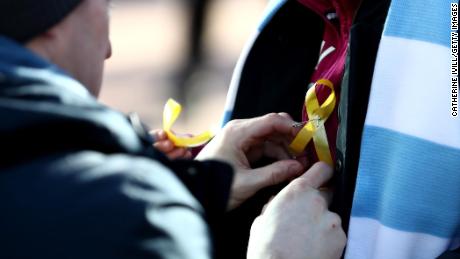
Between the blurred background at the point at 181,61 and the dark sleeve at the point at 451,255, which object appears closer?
the dark sleeve at the point at 451,255

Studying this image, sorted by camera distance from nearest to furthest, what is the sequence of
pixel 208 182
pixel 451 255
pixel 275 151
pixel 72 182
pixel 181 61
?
1. pixel 72 182
2. pixel 451 255
3. pixel 208 182
4. pixel 275 151
5. pixel 181 61

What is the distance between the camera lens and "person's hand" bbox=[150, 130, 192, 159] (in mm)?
1853

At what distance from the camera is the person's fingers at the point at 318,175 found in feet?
5.29

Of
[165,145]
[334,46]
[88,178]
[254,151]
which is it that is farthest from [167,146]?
[88,178]

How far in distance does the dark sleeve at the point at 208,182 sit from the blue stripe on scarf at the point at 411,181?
0.24 m

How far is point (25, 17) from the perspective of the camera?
1.45m

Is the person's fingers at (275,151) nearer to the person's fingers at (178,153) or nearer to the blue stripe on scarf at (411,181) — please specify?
the person's fingers at (178,153)

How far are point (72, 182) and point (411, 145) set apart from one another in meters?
0.56

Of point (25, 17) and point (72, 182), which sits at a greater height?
point (25, 17)

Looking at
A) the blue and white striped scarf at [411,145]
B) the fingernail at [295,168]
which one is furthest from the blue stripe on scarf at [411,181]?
the fingernail at [295,168]

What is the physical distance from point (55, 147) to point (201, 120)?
162 inches

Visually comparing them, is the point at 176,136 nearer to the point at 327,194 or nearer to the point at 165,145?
the point at 165,145

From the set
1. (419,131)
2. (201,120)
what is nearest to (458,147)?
(419,131)

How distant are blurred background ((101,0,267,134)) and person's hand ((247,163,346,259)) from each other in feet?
11.7
